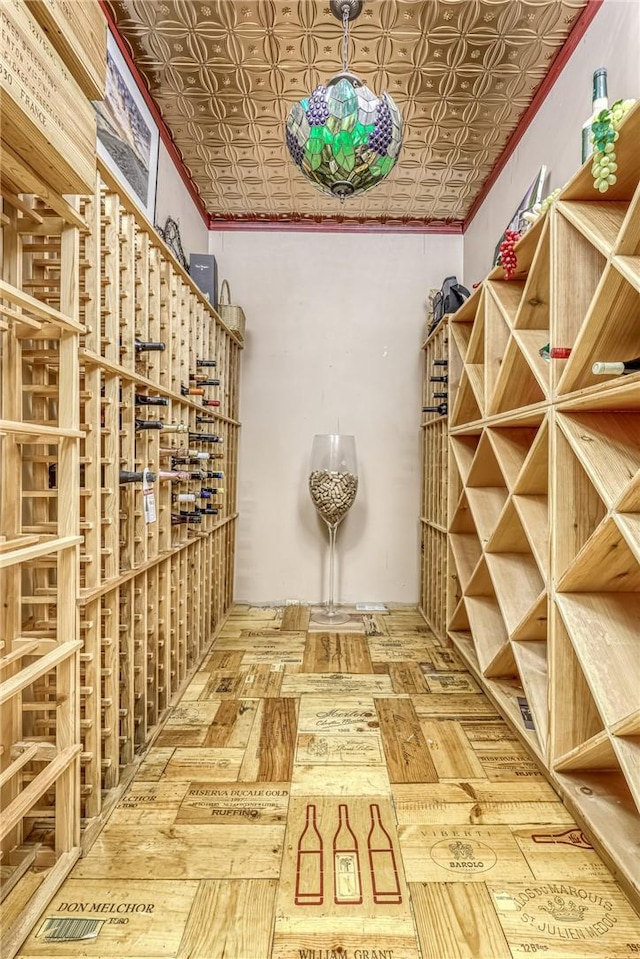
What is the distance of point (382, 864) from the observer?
1.34m

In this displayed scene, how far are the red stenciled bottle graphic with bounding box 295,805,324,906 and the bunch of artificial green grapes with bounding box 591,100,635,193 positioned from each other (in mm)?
1816

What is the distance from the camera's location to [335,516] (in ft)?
11.3

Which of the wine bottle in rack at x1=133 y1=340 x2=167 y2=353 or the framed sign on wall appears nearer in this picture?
the wine bottle in rack at x1=133 y1=340 x2=167 y2=353

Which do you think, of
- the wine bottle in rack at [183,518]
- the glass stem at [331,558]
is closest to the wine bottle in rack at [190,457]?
the wine bottle in rack at [183,518]

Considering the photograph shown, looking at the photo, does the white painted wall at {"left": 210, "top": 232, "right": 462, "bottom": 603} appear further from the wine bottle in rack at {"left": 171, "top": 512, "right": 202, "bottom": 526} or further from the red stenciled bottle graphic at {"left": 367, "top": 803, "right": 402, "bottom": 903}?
the red stenciled bottle graphic at {"left": 367, "top": 803, "right": 402, "bottom": 903}

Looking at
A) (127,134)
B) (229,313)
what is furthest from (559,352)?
(229,313)

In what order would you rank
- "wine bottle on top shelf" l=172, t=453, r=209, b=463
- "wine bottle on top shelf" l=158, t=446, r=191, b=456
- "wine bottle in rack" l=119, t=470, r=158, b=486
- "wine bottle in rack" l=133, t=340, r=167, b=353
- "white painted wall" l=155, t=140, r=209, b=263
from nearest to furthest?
"wine bottle in rack" l=119, t=470, r=158, b=486
"wine bottle in rack" l=133, t=340, r=167, b=353
"wine bottle on top shelf" l=158, t=446, r=191, b=456
"wine bottle on top shelf" l=172, t=453, r=209, b=463
"white painted wall" l=155, t=140, r=209, b=263

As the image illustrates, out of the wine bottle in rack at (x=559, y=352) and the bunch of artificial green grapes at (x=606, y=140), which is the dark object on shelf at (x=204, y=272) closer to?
the wine bottle in rack at (x=559, y=352)

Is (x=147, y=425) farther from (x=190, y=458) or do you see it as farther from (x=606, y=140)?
(x=606, y=140)

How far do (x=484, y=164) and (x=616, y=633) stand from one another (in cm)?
268

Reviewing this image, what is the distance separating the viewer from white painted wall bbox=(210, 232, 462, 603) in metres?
3.79

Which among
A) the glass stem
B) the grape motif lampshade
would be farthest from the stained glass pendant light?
the glass stem

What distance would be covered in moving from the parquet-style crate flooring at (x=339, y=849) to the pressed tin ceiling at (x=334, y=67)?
271 cm

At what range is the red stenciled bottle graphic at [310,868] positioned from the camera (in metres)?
1.24
